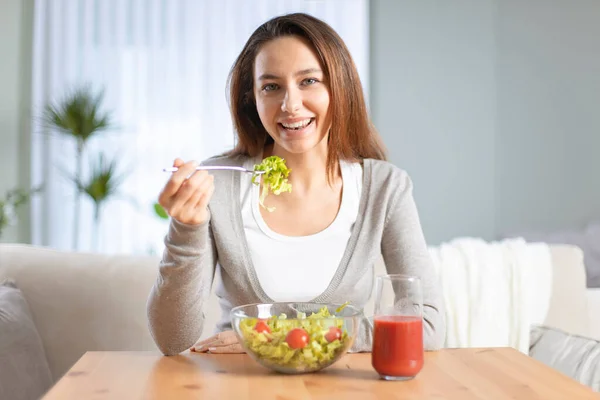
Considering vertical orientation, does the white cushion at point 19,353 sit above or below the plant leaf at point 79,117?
below

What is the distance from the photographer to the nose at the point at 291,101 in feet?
5.80

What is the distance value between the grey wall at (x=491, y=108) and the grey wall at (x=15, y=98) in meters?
2.61

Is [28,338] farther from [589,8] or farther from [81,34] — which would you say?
[589,8]

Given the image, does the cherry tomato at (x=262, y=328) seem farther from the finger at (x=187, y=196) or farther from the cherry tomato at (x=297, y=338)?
the finger at (x=187, y=196)

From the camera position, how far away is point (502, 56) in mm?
5496

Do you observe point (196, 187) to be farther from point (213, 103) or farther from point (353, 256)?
point (213, 103)

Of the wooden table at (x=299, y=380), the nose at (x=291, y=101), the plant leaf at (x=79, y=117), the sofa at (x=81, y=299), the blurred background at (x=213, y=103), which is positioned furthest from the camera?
the blurred background at (x=213, y=103)

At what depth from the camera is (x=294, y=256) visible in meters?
1.85

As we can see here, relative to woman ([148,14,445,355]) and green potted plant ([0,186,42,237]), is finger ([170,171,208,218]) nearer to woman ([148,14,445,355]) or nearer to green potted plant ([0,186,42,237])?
woman ([148,14,445,355])

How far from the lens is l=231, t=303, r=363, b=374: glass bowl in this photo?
1.24 m

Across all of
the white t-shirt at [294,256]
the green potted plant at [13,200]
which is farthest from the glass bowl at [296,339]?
the green potted plant at [13,200]

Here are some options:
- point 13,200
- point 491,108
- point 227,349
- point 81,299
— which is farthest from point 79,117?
point 227,349

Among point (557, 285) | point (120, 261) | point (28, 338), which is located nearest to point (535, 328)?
point (557, 285)

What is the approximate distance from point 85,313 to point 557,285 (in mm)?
1654
